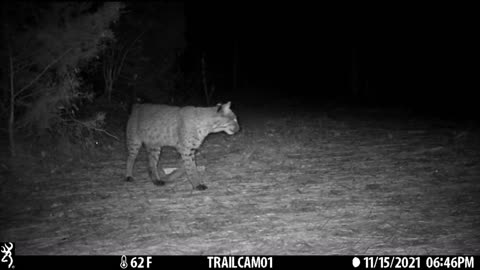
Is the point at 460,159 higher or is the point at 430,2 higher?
the point at 430,2

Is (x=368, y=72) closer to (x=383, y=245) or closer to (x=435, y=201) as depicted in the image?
(x=435, y=201)

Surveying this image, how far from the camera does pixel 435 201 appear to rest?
7.89 m

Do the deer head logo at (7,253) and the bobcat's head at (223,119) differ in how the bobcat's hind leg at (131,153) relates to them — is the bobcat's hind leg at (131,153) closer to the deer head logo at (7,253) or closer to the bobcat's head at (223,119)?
the bobcat's head at (223,119)

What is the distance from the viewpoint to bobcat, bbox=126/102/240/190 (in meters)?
9.23

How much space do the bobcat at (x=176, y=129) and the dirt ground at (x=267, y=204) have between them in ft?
1.45

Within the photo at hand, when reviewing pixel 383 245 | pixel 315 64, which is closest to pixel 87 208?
pixel 383 245

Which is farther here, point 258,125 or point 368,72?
point 368,72

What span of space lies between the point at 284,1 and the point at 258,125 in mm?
30899

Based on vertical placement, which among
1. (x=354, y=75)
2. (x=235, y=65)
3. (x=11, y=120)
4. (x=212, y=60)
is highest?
(x=212, y=60)

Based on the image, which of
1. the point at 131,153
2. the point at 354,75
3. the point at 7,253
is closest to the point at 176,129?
the point at 131,153

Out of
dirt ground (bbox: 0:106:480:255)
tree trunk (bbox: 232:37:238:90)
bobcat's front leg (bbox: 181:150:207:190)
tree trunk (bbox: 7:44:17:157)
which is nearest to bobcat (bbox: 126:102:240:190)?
bobcat's front leg (bbox: 181:150:207:190)

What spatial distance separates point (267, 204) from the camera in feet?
25.9

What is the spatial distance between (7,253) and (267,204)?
13.5 feet

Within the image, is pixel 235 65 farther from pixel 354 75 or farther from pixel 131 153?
pixel 131 153
